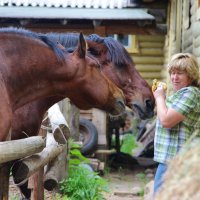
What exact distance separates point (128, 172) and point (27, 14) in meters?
3.59

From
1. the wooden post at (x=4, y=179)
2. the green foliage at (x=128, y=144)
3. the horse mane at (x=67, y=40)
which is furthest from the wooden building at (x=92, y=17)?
the wooden post at (x=4, y=179)

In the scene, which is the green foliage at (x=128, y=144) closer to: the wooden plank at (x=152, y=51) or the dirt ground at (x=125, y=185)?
the wooden plank at (x=152, y=51)

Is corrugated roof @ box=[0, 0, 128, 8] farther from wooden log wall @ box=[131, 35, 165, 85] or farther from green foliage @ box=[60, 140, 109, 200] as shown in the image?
green foliage @ box=[60, 140, 109, 200]

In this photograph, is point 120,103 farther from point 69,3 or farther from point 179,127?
point 69,3

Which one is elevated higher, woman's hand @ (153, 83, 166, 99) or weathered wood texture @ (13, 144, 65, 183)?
woman's hand @ (153, 83, 166, 99)

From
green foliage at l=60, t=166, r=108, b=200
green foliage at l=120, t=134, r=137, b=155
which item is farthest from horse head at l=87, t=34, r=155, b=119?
green foliage at l=120, t=134, r=137, b=155

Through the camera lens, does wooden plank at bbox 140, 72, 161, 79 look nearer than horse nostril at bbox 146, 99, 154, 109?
No

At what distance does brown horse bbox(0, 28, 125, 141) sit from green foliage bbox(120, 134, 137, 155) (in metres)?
9.01

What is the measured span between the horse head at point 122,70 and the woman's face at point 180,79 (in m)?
1.28

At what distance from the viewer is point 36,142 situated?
3039 millimetres

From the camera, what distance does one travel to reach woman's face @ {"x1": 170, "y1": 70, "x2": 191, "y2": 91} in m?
3.47

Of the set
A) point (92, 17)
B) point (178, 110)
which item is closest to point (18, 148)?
point (178, 110)

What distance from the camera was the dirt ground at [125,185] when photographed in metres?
5.58

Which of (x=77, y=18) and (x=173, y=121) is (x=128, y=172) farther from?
(x=173, y=121)
